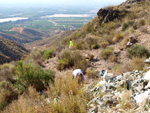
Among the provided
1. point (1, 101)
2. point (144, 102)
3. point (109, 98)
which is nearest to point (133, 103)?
point (144, 102)

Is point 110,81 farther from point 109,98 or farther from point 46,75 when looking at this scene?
point 46,75

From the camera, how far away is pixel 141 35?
26.8 feet

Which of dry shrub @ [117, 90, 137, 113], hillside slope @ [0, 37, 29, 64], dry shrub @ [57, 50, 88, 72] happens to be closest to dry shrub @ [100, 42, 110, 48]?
dry shrub @ [57, 50, 88, 72]

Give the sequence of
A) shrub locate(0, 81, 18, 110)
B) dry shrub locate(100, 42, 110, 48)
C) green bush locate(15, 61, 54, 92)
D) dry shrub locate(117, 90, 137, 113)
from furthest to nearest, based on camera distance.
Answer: dry shrub locate(100, 42, 110, 48) → green bush locate(15, 61, 54, 92) → shrub locate(0, 81, 18, 110) → dry shrub locate(117, 90, 137, 113)

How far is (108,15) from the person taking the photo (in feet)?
54.0

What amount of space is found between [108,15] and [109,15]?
0.14m

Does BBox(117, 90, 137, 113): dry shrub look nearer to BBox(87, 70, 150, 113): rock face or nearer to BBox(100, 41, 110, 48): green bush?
BBox(87, 70, 150, 113): rock face

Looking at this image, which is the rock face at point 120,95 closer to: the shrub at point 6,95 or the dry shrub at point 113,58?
the shrub at point 6,95

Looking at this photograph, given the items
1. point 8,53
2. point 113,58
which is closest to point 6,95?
point 113,58

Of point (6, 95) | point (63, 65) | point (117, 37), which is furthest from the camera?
point (117, 37)

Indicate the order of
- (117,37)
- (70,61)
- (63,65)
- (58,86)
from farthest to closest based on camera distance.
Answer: (117,37) < (70,61) < (63,65) < (58,86)

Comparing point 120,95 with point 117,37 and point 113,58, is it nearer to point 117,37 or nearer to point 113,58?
point 113,58

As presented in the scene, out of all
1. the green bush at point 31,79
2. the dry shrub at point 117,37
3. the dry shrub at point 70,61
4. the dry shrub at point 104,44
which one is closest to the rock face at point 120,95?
the green bush at point 31,79

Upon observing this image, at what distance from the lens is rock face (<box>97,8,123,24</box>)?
627 inches
